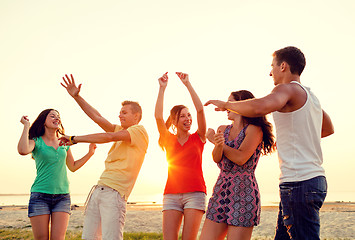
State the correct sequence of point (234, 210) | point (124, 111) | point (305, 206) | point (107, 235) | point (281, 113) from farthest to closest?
point (124, 111) < point (107, 235) < point (234, 210) < point (281, 113) < point (305, 206)

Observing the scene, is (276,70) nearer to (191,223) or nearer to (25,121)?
(191,223)

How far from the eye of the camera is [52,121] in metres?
6.70

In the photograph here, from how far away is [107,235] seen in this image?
5.13 metres

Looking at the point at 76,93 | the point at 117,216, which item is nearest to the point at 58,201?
the point at 117,216

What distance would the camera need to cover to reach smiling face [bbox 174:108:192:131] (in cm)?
614

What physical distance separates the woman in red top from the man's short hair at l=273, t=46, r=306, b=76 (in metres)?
2.36

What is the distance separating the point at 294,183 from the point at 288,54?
1285 mm

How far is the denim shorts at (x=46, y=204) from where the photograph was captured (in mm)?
5918

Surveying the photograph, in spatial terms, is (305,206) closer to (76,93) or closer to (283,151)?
(283,151)

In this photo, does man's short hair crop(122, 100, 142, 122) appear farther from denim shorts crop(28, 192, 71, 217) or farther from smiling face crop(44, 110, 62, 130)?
denim shorts crop(28, 192, 71, 217)

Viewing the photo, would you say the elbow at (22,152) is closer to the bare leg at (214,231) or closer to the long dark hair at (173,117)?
the long dark hair at (173,117)

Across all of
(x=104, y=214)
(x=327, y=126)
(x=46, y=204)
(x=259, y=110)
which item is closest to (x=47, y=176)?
(x=46, y=204)

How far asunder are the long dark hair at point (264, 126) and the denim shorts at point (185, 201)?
132 cm

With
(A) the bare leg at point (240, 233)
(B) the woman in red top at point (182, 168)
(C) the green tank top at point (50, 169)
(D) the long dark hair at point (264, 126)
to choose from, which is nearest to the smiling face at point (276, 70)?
(D) the long dark hair at point (264, 126)
